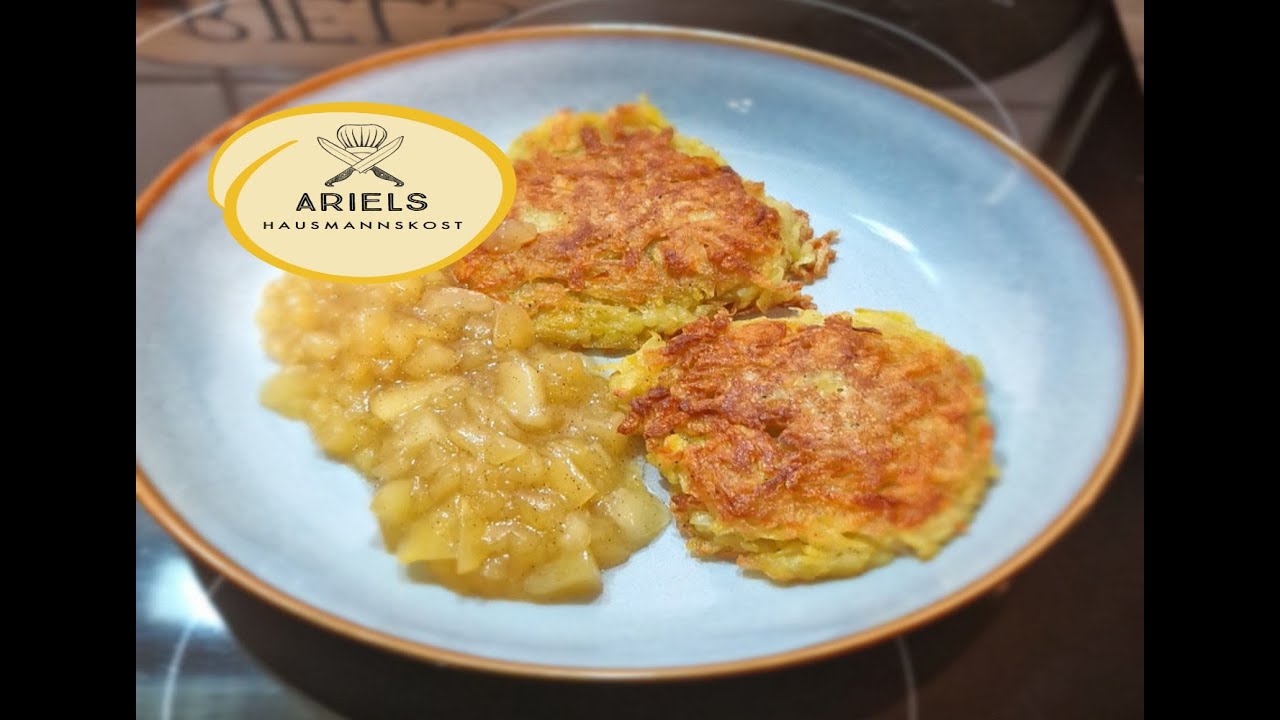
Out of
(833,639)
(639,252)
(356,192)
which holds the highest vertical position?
(356,192)

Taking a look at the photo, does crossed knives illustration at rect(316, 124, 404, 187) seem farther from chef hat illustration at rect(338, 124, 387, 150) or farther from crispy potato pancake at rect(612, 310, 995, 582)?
crispy potato pancake at rect(612, 310, 995, 582)

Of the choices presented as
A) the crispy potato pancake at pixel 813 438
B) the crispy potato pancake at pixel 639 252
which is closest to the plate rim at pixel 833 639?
the crispy potato pancake at pixel 813 438

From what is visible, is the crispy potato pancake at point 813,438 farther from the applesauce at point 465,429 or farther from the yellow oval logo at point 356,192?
the yellow oval logo at point 356,192

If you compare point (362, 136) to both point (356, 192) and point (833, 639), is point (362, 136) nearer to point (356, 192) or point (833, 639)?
point (356, 192)

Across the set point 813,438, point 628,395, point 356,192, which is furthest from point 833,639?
→ point 356,192

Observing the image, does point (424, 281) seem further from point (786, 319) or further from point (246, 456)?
point (786, 319)

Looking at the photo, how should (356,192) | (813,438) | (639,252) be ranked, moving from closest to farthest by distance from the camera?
(813,438), (356,192), (639,252)
